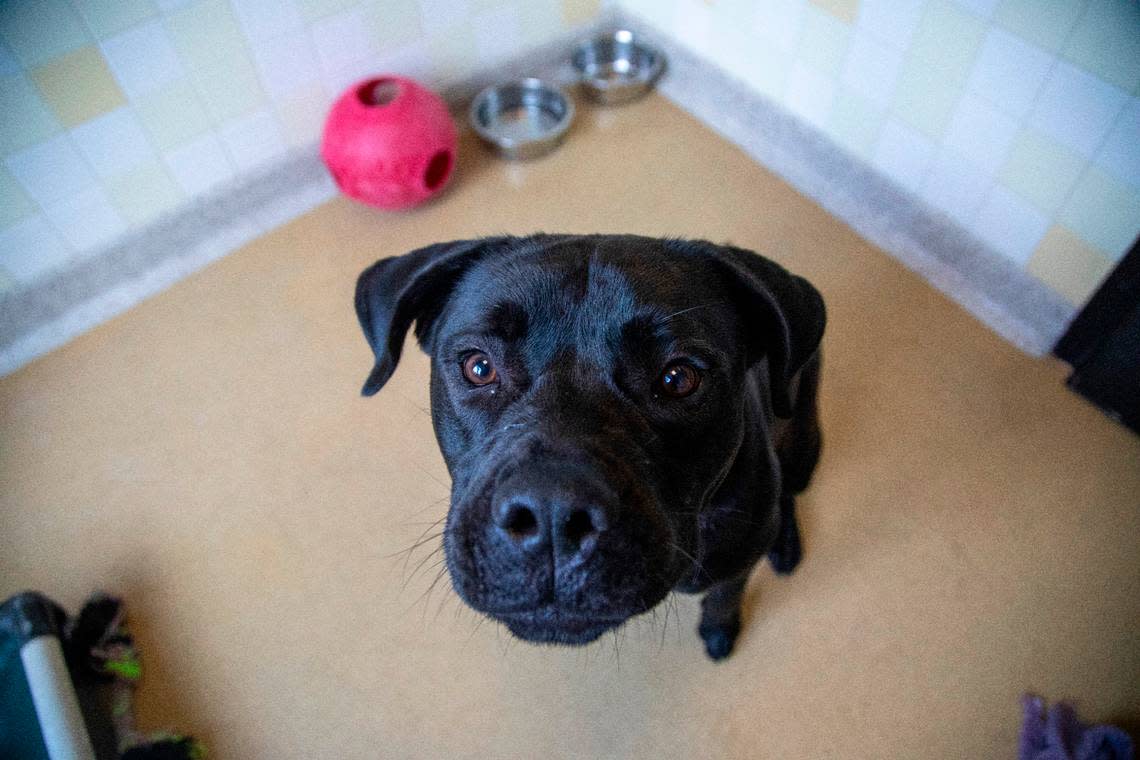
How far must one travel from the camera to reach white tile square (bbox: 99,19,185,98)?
2.17m

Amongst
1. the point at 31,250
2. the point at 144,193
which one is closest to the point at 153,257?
the point at 144,193

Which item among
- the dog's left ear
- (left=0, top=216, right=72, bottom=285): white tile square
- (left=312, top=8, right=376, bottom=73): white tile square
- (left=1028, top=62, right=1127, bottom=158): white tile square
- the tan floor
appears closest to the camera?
the dog's left ear

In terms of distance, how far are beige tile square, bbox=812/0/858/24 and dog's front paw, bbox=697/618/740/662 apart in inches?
74.9

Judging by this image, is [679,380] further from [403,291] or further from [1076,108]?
[1076,108]

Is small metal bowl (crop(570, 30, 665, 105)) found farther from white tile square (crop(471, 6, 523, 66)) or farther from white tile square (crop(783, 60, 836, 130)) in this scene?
white tile square (crop(783, 60, 836, 130))

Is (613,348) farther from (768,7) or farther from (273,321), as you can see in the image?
(768,7)

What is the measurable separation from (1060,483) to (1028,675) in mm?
568

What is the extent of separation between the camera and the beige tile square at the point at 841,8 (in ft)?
7.57

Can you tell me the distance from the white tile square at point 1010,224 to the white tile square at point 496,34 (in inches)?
74.6

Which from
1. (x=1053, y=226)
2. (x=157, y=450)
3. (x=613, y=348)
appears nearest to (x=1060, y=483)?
(x=1053, y=226)

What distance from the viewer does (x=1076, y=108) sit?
191 cm

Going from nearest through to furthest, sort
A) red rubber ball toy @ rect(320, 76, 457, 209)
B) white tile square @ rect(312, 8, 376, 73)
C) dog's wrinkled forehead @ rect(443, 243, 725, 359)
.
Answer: dog's wrinkled forehead @ rect(443, 243, 725, 359)
red rubber ball toy @ rect(320, 76, 457, 209)
white tile square @ rect(312, 8, 376, 73)

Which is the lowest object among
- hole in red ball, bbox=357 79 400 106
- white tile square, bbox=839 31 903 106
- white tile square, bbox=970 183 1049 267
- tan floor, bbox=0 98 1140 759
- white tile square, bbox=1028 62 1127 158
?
tan floor, bbox=0 98 1140 759

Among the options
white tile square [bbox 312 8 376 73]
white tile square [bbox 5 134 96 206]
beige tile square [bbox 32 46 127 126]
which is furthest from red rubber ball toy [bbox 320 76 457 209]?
white tile square [bbox 5 134 96 206]
